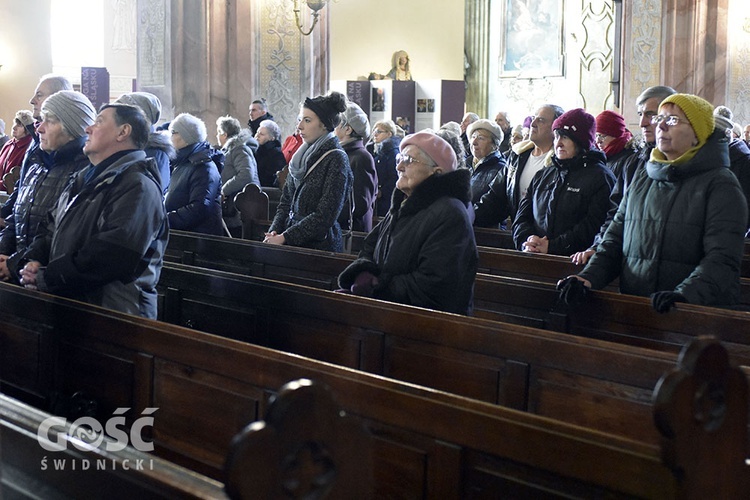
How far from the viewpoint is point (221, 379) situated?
2809 millimetres

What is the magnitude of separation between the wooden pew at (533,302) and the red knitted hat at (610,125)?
1.04m

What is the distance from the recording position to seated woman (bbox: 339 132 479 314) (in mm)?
3576

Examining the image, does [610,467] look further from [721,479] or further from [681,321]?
[681,321]

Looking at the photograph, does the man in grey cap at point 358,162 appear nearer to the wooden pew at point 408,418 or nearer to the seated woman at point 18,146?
the wooden pew at point 408,418

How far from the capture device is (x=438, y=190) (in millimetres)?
Result: 3646

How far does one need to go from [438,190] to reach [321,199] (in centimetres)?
140

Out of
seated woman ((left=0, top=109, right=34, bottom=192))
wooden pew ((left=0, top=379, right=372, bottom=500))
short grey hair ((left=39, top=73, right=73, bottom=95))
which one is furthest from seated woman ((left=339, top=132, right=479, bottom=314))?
seated woman ((left=0, top=109, right=34, bottom=192))

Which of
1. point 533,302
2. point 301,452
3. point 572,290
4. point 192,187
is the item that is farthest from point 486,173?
point 301,452

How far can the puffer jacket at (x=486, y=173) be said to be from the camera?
6.46 metres

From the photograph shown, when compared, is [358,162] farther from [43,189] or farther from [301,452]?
[301,452]

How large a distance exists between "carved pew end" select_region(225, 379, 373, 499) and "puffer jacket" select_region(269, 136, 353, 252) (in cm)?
343

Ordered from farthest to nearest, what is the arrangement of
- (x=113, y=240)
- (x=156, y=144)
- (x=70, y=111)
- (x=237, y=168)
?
1. (x=237, y=168)
2. (x=156, y=144)
3. (x=70, y=111)
4. (x=113, y=240)

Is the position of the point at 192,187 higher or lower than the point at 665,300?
higher

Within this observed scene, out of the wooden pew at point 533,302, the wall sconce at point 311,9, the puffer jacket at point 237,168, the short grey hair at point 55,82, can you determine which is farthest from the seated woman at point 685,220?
the wall sconce at point 311,9
